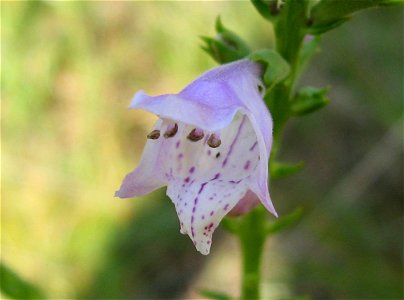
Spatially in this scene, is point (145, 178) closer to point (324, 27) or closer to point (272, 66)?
point (272, 66)

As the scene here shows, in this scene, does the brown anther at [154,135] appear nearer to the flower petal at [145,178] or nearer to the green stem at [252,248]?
the flower petal at [145,178]

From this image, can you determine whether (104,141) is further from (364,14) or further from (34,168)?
(364,14)

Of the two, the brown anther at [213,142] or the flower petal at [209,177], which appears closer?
the flower petal at [209,177]

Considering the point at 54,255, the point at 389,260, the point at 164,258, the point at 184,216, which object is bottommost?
the point at 389,260

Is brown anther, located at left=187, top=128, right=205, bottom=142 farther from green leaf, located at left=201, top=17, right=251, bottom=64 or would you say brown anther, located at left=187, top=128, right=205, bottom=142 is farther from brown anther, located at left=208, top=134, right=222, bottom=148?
green leaf, located at left=201, top=17, right=251, bottom=64

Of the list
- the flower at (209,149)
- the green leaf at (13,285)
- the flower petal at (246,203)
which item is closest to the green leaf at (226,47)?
the flower at (209,149)

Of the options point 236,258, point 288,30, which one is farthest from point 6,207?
point 288,30

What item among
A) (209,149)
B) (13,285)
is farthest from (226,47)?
(13,285)
